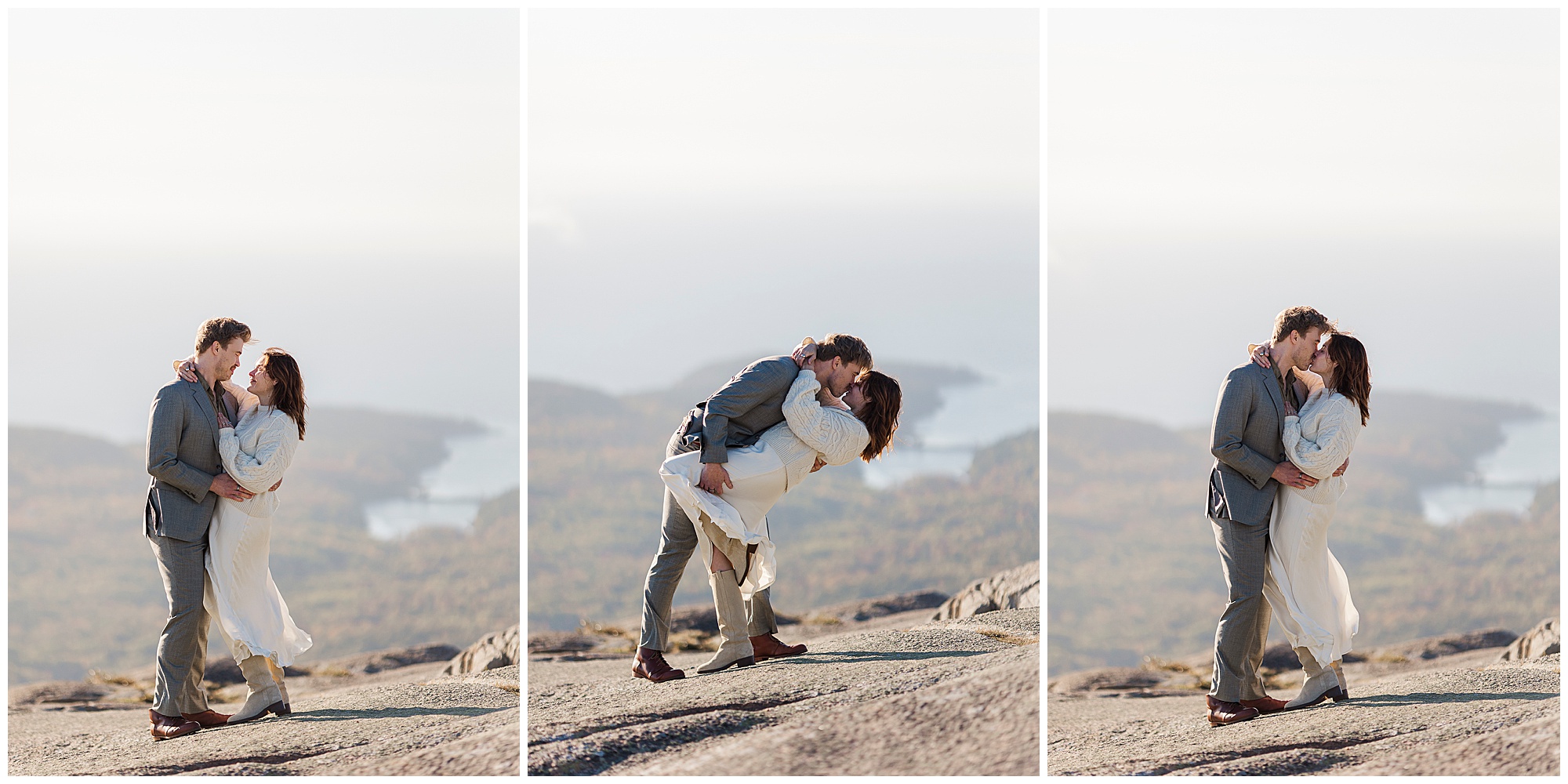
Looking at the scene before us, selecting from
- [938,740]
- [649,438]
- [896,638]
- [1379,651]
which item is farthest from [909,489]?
[938,740]

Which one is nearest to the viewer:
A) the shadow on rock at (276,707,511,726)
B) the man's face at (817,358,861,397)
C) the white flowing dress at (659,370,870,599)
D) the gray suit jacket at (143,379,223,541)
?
the gray suit jacket at (143,379,223,541)

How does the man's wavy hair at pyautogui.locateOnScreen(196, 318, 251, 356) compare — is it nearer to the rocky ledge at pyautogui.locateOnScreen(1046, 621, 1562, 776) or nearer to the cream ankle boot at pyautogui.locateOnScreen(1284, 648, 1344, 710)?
the rocky ledge at pyautogui.locateOnScreen(1046, 621, 1562, 776)

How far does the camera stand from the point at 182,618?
620cm

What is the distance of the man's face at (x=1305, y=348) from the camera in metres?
6.16

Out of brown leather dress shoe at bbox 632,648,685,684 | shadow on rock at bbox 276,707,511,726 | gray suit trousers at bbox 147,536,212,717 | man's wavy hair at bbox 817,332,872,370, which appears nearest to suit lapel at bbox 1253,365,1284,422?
man's wavy hair at bbox 817,332,872,370

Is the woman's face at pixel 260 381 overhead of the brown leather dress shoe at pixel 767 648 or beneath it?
overhead

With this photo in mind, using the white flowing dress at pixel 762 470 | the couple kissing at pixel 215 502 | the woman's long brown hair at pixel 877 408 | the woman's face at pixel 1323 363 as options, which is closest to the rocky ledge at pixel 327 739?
the couple kissing at pixel 215 502

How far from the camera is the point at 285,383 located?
6.23 metres

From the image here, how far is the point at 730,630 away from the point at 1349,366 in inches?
124

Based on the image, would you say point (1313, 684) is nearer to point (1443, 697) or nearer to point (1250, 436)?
point (1443, 697)

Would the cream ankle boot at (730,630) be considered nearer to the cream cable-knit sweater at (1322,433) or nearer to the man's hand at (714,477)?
the man's hand at (714,477)

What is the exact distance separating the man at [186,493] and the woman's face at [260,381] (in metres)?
0.10

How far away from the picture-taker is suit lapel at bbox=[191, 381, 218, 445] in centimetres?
611

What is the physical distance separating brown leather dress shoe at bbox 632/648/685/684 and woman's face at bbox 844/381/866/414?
59.4 inches
